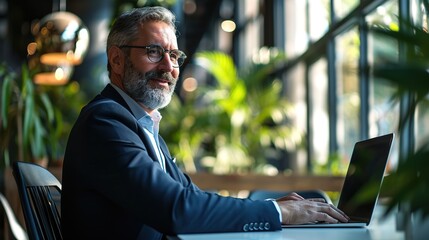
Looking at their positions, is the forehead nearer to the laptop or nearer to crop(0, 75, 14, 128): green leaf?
the laptop

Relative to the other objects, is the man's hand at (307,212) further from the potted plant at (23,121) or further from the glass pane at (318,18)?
the glass pane at (318,18)

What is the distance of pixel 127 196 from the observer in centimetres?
177

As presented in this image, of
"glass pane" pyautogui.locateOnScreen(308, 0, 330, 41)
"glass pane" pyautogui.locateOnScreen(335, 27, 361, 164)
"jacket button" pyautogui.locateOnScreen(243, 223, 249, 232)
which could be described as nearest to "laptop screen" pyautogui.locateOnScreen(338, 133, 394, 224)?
"jacket button" pyautogui.locateOnScreen(243, 223, 249, 232)

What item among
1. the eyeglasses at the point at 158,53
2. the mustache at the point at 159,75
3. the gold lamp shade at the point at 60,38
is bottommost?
the mustache at the point at 159,75

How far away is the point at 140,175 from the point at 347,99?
5.74 metres

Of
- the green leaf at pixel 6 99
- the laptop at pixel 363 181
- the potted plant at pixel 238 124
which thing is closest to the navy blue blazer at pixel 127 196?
the laptop at pixel 363 181

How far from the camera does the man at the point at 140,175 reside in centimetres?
173

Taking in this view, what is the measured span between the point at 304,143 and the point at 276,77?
1459 mm

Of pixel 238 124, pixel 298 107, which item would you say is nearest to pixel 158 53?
pixel 238 124

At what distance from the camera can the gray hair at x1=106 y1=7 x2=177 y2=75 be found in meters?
2.25

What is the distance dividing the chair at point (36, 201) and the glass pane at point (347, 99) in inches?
190

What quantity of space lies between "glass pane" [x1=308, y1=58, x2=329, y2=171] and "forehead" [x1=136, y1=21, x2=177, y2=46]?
598cm

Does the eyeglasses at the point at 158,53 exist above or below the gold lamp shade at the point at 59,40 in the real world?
below

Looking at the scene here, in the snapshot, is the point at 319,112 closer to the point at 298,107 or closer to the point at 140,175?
the point at 298,107
